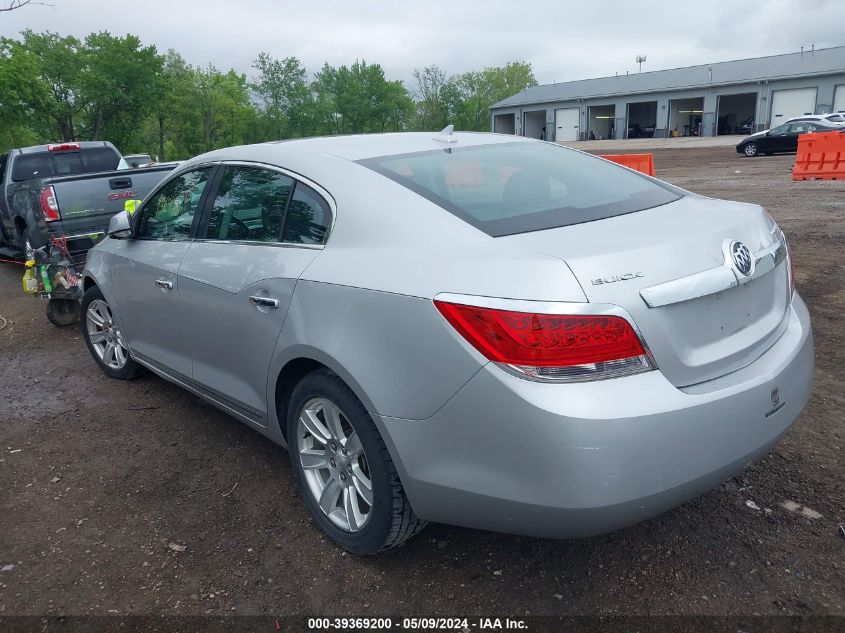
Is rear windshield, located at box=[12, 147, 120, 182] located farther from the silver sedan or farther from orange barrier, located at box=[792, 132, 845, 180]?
orange barrier, located at box=[792, 132, 845, 180]

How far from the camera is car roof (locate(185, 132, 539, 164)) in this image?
3.29 meters

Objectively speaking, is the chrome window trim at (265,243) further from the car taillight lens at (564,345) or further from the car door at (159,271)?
the car taillight lens at (564,345)

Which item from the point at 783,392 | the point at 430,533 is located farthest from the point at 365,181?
the point at 783,392

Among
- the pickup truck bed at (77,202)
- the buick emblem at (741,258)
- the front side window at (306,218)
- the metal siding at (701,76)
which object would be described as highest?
the metal siding at (701,76)

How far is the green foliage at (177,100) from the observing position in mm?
37281

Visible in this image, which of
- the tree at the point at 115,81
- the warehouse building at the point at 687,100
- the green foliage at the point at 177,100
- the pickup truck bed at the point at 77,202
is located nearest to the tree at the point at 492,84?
the green foliage at the point at 177,100

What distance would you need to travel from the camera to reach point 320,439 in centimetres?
298

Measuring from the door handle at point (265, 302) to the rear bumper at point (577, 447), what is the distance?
82 centimetres

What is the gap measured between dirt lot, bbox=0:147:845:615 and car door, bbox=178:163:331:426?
0.53 metres

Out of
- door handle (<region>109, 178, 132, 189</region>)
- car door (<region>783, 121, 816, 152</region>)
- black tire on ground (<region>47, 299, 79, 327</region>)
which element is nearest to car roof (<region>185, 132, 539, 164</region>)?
black tire on ground (<region>47, 299, 79, 327</region>)

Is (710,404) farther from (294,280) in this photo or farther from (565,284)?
(294,280)

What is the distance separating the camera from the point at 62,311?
7.06m

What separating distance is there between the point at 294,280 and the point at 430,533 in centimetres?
129

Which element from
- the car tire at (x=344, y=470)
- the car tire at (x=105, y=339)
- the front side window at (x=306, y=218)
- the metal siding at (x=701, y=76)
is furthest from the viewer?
the metal siding at (x=701, y=76)
